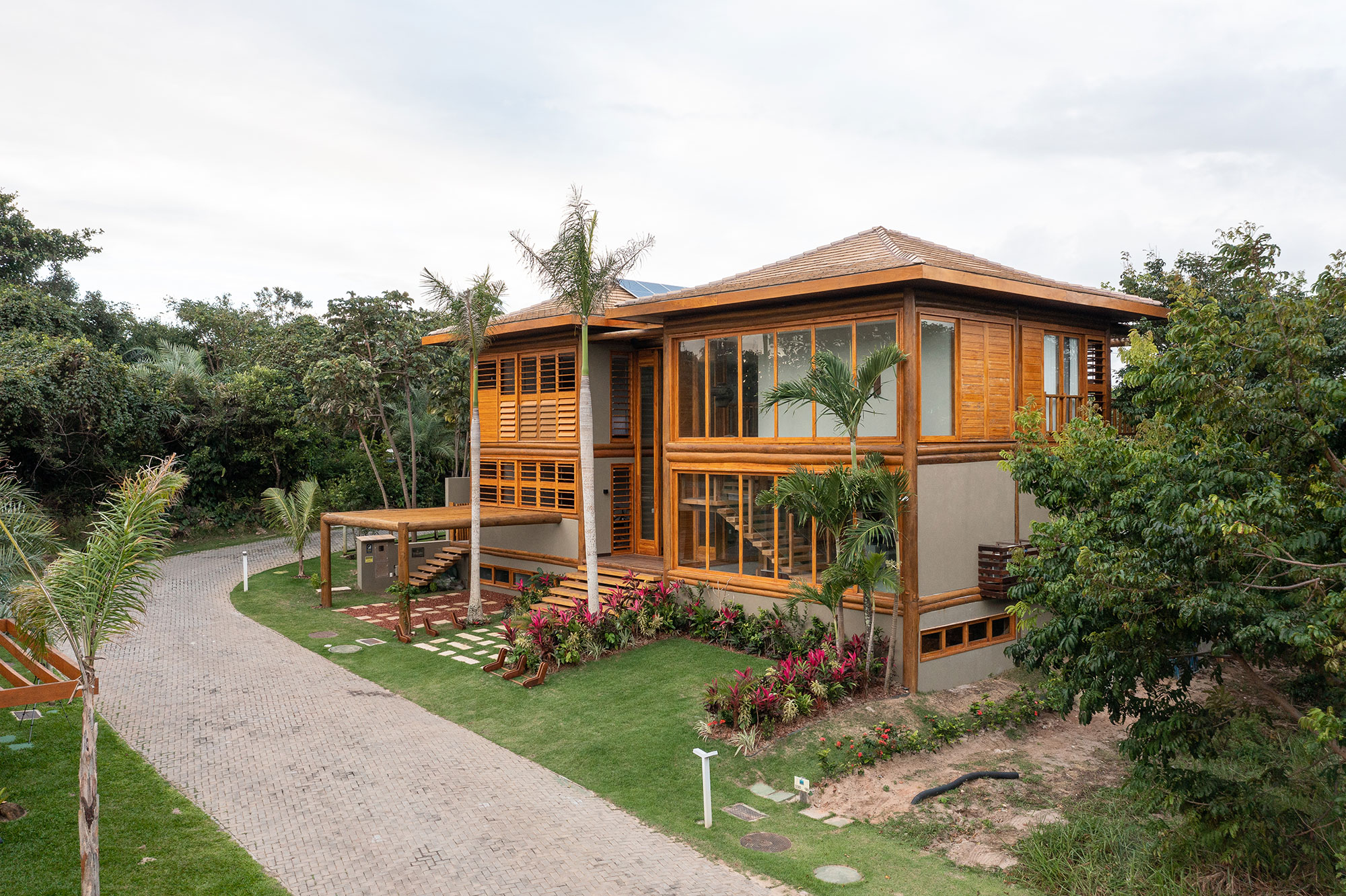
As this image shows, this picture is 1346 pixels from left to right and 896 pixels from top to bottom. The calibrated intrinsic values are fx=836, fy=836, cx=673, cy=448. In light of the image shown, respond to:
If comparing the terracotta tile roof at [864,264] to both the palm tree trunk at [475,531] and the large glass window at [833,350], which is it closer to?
the large glass window at [833,350]

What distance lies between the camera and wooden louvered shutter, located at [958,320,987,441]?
12.9 m

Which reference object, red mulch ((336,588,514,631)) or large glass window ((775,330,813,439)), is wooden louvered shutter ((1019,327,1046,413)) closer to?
large glass window ((775,330,813,439))

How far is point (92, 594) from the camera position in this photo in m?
6.73

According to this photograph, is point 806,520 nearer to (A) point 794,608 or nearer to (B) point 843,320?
(A) point 794,608

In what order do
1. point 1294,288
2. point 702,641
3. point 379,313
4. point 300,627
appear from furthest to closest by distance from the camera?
point 379,313, point 300,627, point 702,641, point 1294,288

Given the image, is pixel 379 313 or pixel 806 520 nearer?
pixel 806 520

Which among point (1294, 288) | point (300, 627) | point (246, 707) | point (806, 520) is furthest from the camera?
point (300, 627)

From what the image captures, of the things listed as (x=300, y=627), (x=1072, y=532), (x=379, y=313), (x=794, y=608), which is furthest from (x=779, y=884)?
(x=379, y=313)

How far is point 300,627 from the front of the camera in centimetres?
1747

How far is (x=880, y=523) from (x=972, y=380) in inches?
119

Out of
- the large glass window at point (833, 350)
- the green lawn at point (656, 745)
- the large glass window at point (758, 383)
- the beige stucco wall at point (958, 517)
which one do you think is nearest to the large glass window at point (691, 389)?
the large glass window at point (758, 383)

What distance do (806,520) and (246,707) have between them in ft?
29.3

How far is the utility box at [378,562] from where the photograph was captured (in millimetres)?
21484

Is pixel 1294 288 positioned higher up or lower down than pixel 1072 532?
higher up
